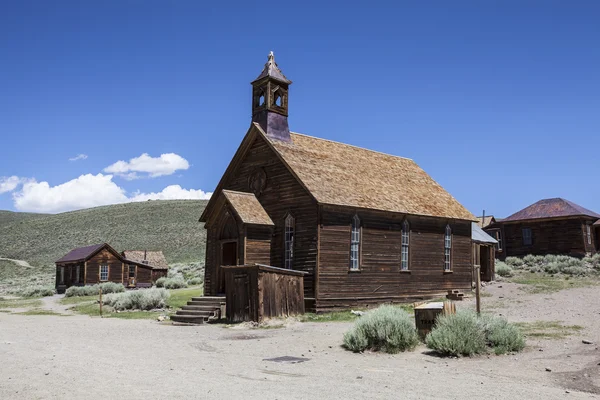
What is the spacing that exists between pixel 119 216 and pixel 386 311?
97.8 metres

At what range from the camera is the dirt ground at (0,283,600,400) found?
820 cm

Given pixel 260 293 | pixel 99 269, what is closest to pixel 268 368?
pixel 260 293

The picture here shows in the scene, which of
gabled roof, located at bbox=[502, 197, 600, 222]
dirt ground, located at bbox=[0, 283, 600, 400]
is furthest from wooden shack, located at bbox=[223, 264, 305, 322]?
gabled roof, located at bbox=[502, 197, 600, 222]

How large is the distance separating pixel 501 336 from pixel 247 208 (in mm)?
13010

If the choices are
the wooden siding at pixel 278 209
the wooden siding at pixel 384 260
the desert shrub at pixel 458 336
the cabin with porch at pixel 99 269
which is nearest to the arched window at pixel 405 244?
the wooden siding at pixel 384 260

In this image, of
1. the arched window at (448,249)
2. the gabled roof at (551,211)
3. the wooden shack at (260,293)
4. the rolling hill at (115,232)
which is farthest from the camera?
the rolling hill at (115,232)

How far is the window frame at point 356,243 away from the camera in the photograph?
22.6m

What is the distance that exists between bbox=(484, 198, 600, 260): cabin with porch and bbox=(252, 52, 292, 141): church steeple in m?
26.5

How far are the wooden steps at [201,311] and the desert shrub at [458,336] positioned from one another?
409 inches

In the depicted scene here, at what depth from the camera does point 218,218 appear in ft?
76.8

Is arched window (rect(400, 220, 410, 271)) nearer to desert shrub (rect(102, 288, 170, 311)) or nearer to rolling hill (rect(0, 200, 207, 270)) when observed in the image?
desert shrub (rect(102, 288, 170, 311))

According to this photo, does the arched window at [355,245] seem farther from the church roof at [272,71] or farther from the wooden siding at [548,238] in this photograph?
the wooden siding at [548,238]

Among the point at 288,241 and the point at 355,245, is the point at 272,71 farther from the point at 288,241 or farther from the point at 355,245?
the point at 355,245

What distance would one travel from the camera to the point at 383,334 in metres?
12.4
